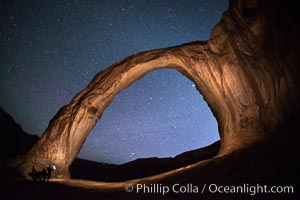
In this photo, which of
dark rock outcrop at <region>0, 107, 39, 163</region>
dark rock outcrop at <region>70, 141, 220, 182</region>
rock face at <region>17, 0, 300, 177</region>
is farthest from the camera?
dark rock outcrop at <region>0, 107, 39, 163</region>

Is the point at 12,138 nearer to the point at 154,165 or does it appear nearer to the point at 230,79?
the point at 154,165

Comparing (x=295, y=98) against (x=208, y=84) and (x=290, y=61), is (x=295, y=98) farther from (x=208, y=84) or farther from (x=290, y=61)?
(x=208, y=84)

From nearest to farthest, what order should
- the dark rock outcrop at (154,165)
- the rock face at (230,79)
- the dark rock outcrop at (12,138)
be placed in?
the rock face at (230,79)
the dark rock outcrop at (154,165)
the dark rock outcrop at (12,138)

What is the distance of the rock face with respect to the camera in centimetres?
870

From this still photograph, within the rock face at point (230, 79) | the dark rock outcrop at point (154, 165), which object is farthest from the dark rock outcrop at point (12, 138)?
the rock face at point (230, 79)

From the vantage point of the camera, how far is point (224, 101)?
12320 millimetres

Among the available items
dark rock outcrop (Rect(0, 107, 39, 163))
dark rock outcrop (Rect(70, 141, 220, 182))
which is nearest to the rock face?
dark rock outcrop (Rect(70, 141, 220, 182))

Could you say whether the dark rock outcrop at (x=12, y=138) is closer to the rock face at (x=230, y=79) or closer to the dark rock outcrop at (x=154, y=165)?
the dark rock outcrop at (x=154, y=165)

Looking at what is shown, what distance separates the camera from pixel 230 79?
1145cm

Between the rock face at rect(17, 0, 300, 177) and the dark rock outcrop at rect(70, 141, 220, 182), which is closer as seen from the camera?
the rock face at rect(17, 0, 300, 177)

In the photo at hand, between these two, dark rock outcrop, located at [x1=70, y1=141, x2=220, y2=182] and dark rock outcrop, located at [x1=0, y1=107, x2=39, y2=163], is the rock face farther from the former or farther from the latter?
dark rock outcrop, located at [x1=0, y1=107, x2=39, y2=163]

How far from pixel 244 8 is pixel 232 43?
5.48 feet

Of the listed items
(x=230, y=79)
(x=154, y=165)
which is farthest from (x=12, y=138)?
(x=230, y=79)

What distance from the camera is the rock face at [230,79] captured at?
343 inches
